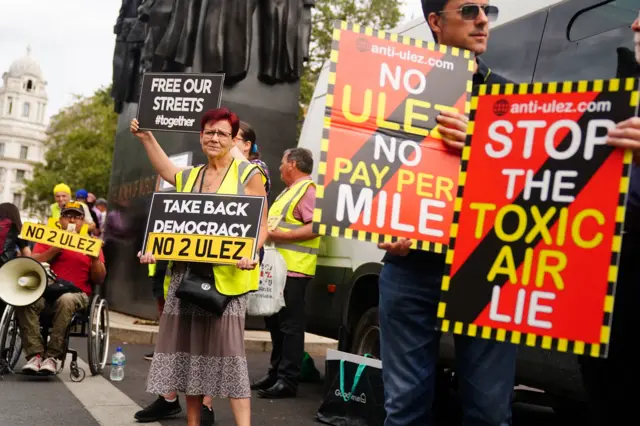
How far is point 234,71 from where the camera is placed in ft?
35.5

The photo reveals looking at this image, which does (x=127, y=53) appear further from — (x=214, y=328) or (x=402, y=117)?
(x=402, y=117)

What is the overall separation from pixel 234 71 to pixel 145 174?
207cm

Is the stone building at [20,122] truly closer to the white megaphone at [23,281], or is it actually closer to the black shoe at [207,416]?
the white megaphone at [23,281]

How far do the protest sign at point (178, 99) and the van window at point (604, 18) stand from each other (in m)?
2.53

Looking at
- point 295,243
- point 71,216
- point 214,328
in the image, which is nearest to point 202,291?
point 214,328

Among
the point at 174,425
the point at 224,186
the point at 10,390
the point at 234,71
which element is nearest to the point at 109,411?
the point at 174,425

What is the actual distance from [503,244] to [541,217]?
0.42ft

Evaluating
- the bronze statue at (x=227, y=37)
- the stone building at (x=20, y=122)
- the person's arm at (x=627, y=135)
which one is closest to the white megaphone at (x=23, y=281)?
the bronze statue at (x=227, y=37)

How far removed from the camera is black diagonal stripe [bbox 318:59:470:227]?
9.09 ft

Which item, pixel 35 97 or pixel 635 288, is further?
pixel 35 97

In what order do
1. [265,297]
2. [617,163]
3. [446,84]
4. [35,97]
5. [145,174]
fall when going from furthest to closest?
1. [35,97]
2. [145,174]
3. [265,297]
4. [446,84]
5. [617,163]

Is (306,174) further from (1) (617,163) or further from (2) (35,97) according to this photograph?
(2) (35,97)

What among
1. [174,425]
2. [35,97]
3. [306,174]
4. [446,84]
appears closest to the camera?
[446,84]

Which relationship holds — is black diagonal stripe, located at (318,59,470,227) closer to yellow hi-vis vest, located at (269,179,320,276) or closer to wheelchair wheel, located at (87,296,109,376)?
yellow hi-vis vest, located at (269,179,320,276)
